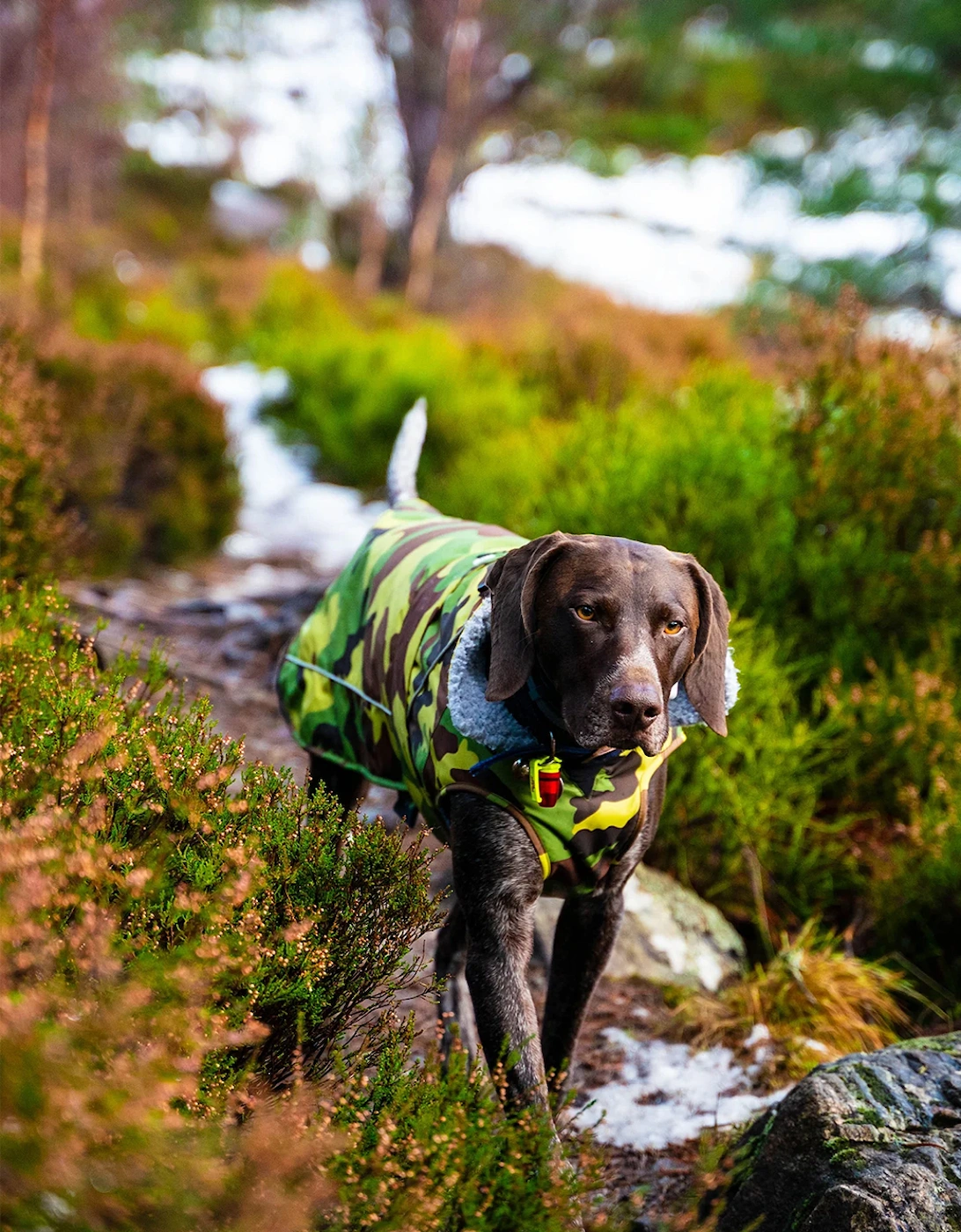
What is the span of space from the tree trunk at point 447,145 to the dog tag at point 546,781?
1425 centimetres

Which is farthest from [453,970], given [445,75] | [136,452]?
[445,75]

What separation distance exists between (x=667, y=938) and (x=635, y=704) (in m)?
1.67

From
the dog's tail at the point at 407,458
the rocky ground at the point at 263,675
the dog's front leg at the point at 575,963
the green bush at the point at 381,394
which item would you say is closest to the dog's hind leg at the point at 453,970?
the rocky ground at the point at 263,675

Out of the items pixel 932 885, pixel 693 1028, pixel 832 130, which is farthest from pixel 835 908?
pixel 832 130

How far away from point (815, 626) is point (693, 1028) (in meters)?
1.92

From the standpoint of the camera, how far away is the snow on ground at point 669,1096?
2734 millimetres

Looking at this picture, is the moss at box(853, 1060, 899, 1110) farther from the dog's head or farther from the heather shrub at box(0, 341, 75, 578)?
the heather shrub at box(0, 341, 75, 578)

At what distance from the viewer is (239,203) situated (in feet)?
87.1

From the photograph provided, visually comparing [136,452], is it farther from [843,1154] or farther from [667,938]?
[843,1154]

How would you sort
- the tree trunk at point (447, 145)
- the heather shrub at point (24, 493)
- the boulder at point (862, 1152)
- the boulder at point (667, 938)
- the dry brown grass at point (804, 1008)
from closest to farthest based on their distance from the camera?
1. the boulder at point (862, 1152)
2. the dry brown grass at point (804, 1008)
3. the boulder at point (667, 938)
4. the heather shrub at point (24, 493)
5. the tree trunk at point (447, 145)

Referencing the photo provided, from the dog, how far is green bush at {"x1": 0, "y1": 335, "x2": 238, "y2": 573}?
382 centimetres

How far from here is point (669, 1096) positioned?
290cm

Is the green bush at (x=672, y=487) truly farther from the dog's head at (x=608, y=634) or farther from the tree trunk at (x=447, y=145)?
the tree trunk at (x=447, y=145)

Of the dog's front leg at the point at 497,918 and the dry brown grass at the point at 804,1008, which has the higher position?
the dog's front leg at the point at 497,918
